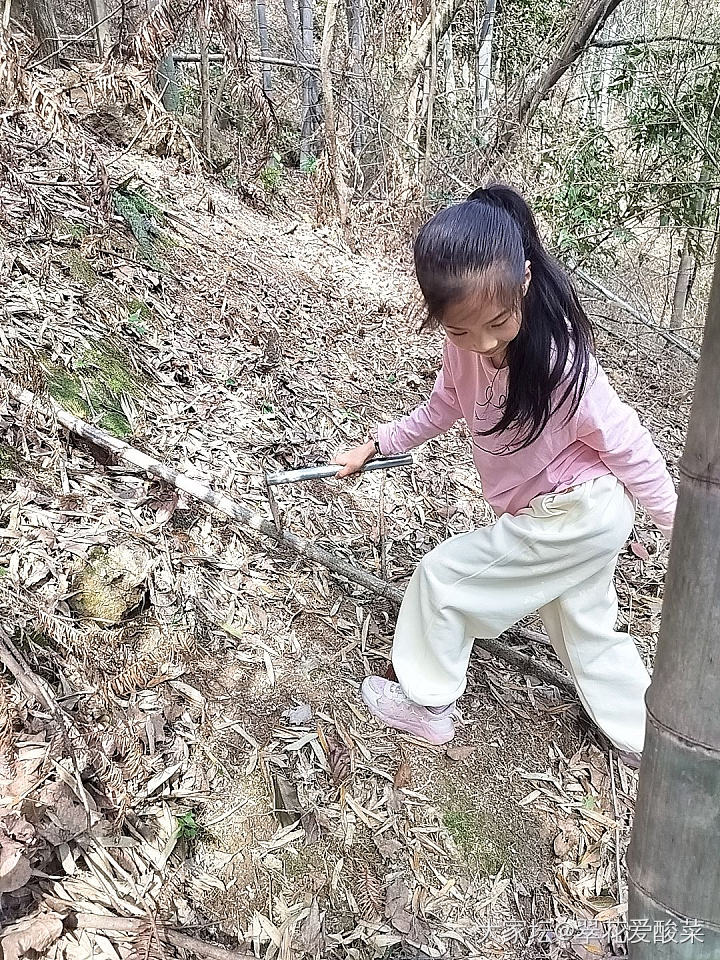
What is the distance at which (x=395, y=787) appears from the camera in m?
1.85

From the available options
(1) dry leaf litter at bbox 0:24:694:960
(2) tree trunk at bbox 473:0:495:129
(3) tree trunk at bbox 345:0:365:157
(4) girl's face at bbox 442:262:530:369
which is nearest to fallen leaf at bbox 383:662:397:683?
(1) dry leaf litter at bbox 0:24:694:960

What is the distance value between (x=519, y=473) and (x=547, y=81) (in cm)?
371

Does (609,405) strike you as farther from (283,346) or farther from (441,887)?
(283,346)

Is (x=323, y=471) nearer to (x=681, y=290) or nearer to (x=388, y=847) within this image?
(x=388, y=847)

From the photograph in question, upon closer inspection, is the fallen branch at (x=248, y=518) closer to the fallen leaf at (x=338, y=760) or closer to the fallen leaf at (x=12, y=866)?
the fallen leaf at (x=338, y=760)

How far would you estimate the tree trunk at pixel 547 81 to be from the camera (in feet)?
14.8

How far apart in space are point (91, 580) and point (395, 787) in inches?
33.7

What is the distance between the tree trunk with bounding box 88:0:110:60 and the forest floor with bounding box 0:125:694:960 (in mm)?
1276

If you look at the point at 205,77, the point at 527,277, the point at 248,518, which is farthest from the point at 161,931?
the point at 205,77

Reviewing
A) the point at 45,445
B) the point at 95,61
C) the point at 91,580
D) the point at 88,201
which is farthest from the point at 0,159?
the point at 91,580

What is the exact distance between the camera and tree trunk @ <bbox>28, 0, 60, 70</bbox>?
11.6 ft

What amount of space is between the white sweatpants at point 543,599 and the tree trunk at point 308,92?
151 inches

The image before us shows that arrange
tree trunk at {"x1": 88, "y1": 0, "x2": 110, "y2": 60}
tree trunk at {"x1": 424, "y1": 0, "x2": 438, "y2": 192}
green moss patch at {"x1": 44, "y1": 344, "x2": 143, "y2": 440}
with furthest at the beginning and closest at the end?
tree trunk at {"x1": 424, "y1": 0, "x2": 438, "y2": 192} → tree trunk at {"x1": 88, "y1": 0, "x2": 110, "y2": 60} → green moss patch at {"x1": 44, "y1": 344, "x2": 143, "y2": 440}

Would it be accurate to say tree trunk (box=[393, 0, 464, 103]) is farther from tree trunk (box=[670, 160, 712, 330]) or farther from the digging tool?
the digging tool
